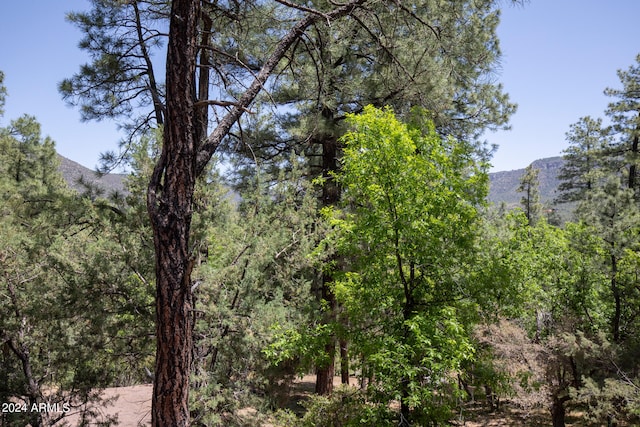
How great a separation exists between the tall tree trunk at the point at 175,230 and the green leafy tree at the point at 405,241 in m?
3.15

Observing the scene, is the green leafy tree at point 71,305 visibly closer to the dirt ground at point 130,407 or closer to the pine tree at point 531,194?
the dirt ground at point 130,407

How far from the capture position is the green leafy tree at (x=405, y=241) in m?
6.18

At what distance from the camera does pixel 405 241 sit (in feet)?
21.5

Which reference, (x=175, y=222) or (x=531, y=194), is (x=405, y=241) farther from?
(x=531, y=194)

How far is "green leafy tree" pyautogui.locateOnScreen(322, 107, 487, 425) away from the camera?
618 cm

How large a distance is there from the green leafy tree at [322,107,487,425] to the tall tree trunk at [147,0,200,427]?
3.15m

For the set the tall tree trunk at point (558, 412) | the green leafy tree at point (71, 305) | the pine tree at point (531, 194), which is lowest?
the tall tree trunk at point (558, 412)

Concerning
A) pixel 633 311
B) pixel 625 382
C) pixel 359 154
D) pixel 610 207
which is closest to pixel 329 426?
pixel 359 154

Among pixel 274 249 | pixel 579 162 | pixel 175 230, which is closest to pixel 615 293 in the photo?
pixel 274 249

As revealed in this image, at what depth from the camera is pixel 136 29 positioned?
6.84m

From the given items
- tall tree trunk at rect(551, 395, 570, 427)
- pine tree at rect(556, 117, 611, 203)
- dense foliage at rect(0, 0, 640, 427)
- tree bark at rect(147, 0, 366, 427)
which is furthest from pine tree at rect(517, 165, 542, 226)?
tree bark at rect(147, 0, 366, 427)

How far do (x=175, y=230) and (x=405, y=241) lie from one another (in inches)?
156

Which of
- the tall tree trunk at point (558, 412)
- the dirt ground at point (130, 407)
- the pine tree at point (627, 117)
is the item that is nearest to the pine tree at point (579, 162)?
the pine tree at point (627, 117)

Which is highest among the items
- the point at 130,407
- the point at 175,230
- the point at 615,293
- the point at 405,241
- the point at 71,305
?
the point at 405,241
